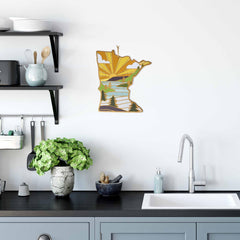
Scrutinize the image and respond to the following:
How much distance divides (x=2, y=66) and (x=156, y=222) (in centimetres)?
132

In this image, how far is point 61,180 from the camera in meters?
2.96

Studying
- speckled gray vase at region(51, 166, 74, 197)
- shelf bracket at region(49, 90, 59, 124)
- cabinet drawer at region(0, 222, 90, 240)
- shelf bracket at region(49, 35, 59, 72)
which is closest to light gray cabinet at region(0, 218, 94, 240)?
cabinet drawer at region(0, 222, 90, 240)

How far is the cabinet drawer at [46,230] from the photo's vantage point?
2.69 m

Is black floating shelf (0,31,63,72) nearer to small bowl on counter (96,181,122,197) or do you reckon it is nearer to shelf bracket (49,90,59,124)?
shelf bracket (49,90,59,124)

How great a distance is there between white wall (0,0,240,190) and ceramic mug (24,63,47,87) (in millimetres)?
162

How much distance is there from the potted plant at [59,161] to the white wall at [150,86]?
218 millimetres

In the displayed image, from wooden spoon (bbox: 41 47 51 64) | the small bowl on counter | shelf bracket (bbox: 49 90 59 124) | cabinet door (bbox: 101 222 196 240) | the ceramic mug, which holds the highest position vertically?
wooden spoon (bbox: 41 47 51 64)

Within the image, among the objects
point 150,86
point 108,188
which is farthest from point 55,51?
point 108,188

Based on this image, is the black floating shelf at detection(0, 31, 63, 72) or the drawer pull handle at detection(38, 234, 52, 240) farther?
the black floating shelf at detection(0, 31, 63, 72)

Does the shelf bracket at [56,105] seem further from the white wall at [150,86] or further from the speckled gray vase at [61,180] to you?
the speckled gray vase at [61,180]

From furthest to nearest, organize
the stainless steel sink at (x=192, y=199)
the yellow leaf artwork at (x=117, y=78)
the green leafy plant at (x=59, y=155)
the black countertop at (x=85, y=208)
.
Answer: the yellow leaf artwork at (x=117, y=78) < the stainless steel sink at (x=192, y=199) < the green leafy plant at (x=59, y=155) < the black countertop at (x=85, y=208)

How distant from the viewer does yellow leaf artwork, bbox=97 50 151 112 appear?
10.4 ft

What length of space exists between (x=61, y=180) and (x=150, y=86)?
82 cm

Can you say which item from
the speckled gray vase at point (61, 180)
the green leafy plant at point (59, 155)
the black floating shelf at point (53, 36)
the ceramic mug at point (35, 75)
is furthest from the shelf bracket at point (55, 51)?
the speckled gray vase at point (61, 180)
